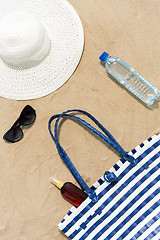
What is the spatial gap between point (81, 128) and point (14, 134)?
26 centimetres

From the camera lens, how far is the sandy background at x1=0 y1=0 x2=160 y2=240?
97 centimetres

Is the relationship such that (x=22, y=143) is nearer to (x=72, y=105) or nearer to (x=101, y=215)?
(x=72, y=105)

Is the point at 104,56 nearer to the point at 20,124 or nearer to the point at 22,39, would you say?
the point at 22,39

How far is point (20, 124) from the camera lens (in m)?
0.98

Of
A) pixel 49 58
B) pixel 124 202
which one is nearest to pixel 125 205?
pixel 124 202

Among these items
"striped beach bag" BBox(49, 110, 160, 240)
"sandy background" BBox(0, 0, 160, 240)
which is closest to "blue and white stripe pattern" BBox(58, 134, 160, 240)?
"striped beach bag" BBox(49, 110, 160, 240)

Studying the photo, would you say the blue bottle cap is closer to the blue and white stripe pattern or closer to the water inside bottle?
the water inside bottle

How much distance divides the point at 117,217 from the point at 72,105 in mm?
440

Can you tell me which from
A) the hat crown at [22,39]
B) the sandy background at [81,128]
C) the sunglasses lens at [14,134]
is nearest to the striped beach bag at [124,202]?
the sandy background at [81,128]

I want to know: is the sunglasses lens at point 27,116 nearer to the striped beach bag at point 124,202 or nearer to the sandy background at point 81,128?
the sandy background at point 81,128

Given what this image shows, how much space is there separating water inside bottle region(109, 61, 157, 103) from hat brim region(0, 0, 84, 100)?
0.16 metres

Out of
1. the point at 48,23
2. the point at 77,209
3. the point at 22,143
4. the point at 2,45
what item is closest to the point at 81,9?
the point at 48,23

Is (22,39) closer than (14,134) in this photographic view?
Yes

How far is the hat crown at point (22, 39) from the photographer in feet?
2.86
